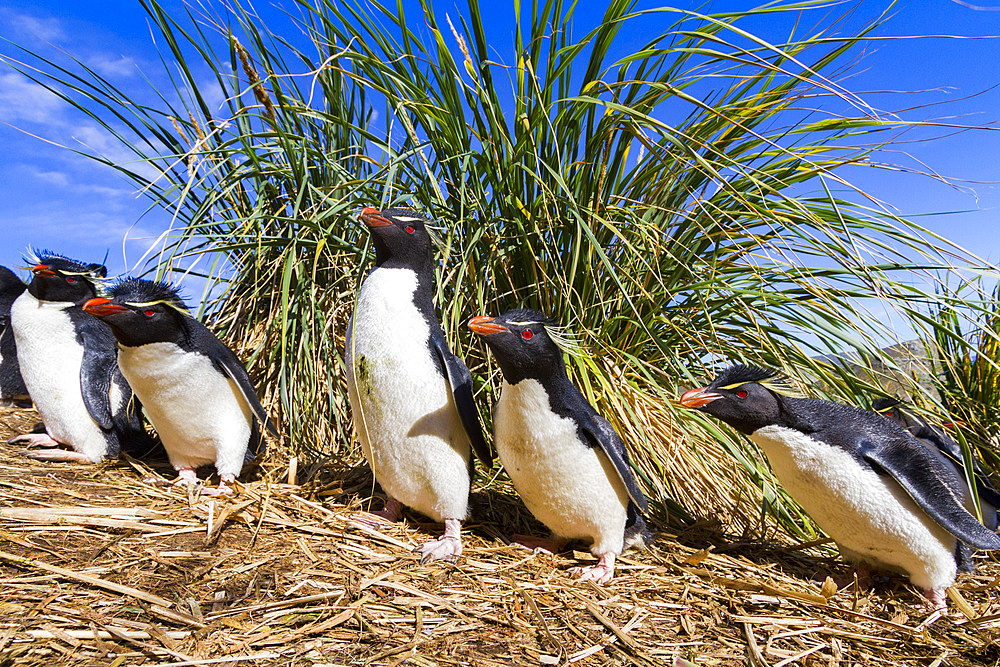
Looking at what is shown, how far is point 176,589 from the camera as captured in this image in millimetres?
1671

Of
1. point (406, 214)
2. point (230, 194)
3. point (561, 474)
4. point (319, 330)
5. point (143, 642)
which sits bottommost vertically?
point (143, 642)

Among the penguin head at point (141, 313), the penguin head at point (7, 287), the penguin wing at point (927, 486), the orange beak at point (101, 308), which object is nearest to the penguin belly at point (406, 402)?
the penguin head at point (141, 313)

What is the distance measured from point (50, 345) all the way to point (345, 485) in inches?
64.3

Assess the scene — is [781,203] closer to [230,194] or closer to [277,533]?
[277,533]

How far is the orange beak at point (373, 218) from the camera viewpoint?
2146 mm

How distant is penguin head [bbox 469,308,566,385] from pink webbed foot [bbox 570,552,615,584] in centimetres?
67

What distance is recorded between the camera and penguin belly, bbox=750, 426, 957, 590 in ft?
6.40

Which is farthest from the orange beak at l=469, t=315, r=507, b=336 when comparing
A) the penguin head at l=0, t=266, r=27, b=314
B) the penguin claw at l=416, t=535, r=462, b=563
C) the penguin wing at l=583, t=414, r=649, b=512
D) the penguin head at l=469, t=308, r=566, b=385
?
the penguin head at l=0, t=266, r=27, b=314

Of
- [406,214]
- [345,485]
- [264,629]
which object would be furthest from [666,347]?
[264,629]

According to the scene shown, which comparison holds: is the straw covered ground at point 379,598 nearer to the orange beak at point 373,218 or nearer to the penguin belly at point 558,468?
the penguin belly at point 558,468

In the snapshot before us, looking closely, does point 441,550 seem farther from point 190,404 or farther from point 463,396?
point 190,404

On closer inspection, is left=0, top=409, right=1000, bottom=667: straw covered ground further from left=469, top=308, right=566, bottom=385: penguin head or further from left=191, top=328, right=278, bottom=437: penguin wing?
left=469, top=308, right=566, bottom=385: penguin head

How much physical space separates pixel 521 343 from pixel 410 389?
0.47 meters

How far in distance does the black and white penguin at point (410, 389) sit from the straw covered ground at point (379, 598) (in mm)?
206
